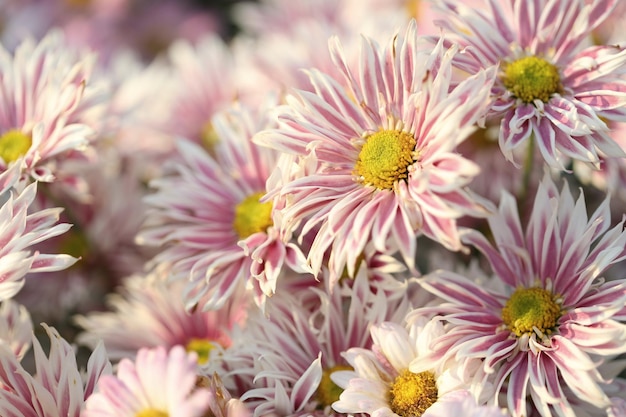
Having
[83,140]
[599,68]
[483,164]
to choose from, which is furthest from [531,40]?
[83,140]

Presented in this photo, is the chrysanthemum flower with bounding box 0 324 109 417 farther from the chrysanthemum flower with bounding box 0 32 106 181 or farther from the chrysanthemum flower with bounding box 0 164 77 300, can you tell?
the chrysanthemum flower with bounding box 0 32 106 181

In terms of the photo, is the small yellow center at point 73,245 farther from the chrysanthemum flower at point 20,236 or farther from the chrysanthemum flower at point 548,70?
the chrysanthemum flower at point 548,70

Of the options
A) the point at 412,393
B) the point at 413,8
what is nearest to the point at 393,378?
the point at 412,393

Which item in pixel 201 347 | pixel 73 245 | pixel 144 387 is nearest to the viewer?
pixel 144 387

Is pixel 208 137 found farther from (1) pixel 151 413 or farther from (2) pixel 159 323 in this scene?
(1) pixel 151 413

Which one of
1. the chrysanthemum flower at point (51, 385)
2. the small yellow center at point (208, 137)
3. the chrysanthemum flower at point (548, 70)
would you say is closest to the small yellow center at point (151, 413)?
the chrysanthemum flower at point (51, 385)

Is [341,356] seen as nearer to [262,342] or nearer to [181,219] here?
[262,342]
